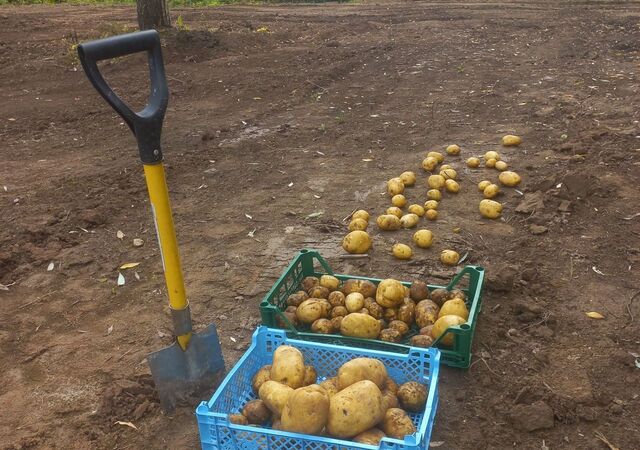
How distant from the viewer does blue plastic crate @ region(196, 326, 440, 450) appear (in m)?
2.46

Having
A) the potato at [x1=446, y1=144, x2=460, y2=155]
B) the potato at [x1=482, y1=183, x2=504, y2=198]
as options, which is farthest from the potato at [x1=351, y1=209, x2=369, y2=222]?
the potato at [x1=446, y1=144, x2=460, y2=155]

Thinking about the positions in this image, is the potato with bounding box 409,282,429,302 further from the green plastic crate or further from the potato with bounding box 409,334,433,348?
the potato with bounding box 409,334,433,348

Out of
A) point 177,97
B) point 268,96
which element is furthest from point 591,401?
point 177,97

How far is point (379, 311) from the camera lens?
11.6 feet

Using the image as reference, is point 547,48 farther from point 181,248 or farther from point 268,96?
point 181,248

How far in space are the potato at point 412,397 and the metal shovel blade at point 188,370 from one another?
42.8 inches

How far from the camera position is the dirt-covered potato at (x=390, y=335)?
3350 mm

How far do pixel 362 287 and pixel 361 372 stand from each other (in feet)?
3.17

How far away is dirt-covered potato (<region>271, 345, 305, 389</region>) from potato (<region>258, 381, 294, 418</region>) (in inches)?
1.9

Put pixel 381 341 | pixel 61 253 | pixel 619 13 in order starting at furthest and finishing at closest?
pixel 619 13, pixel 61 253, pixel 381 341

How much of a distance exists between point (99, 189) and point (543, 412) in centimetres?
471

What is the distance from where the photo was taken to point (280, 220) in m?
5.29

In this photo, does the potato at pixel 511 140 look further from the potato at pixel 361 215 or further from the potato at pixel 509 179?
the potato at pixel 361 215

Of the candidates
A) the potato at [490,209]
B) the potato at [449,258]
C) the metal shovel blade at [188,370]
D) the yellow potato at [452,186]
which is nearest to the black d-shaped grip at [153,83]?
the metal shovel blade at [188,370]
